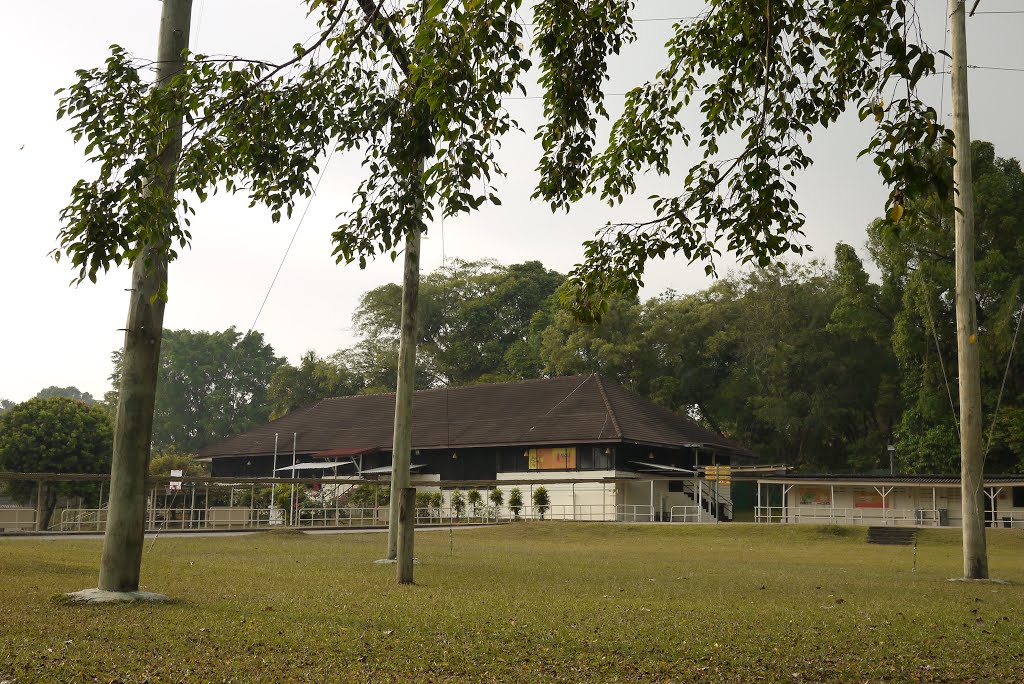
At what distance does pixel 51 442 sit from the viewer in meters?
36.1

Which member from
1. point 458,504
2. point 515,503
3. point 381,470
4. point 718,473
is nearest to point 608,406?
point 515,503

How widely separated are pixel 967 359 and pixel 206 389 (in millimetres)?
78913

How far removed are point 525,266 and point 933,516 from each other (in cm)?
3928

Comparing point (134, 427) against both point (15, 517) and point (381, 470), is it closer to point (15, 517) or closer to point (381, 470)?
point (15, 517)

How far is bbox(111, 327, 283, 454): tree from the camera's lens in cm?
8519

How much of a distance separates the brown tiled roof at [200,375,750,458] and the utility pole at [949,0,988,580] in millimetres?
29654

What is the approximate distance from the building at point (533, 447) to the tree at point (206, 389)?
27286 mm

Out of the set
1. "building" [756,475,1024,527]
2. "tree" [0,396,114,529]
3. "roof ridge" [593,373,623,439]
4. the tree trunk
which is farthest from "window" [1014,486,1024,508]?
"tree" [0,396,114,529]

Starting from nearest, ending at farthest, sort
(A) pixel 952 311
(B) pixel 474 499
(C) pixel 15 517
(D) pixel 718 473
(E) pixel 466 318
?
1. (C) pixel 15 517
2. (D) pixel 718 473
3. (A) pixel 952 311
4. (B) pixel 474 499
5. (E) pixel 466 318

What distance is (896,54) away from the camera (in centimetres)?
677

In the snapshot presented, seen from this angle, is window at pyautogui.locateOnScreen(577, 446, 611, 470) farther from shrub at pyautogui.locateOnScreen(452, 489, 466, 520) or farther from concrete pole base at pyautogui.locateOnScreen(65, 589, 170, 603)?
concrete pole base at pyautogui.locateOnScreen(65, 589, 170, 603)

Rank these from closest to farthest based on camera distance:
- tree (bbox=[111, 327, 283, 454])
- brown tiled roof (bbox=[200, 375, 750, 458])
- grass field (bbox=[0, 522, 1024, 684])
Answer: grass field (bbox=[0, 522, 1024, 684]) → brown tiled roof (bbox=[200, 375, 750, 458]) → tree (bbox=[111, 327, 283, 454])

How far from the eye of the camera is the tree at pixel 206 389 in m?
85.2

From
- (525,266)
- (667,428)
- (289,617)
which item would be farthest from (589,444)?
(289,617)
